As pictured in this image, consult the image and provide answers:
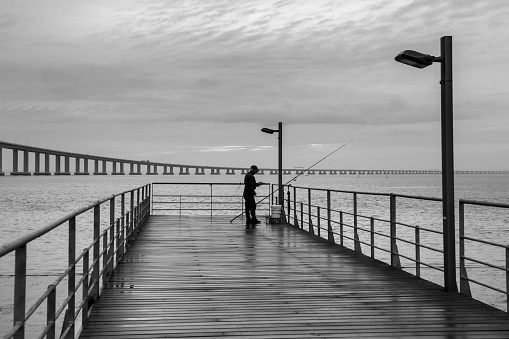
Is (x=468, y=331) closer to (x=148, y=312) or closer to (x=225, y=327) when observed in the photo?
(x=225, y=327)

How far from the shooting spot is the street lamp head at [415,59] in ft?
25.5

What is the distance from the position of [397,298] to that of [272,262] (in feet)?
11.1

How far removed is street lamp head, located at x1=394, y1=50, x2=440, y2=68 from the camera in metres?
7.77

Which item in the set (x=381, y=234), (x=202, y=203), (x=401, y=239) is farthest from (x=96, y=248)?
(x=202, y=203)

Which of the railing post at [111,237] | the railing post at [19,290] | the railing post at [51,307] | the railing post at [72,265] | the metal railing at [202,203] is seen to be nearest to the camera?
the railing post at [19,290]

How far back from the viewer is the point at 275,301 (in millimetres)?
6973

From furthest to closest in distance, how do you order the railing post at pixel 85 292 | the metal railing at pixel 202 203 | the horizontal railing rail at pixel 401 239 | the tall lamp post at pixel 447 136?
the metal railing at pixel 202 203
the tall lamp post at pixel 447 136
the horizontal railing rail at pixel 401 239
the railing post at pixel 85 292

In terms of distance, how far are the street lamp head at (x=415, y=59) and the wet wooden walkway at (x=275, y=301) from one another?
268 cm

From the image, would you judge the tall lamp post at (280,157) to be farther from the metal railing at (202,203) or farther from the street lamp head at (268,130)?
the metal railing at (202,203)

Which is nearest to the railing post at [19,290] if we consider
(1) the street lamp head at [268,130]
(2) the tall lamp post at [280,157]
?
(2) the tall lamp post at [280,157]

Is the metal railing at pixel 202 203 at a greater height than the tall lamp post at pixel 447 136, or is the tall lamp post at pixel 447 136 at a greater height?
the tall lamp post at pixel 447 136

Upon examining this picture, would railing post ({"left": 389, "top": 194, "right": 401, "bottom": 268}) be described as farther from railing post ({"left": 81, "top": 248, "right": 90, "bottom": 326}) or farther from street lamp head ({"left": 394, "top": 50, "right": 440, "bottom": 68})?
railing post ({"left": 81, "top": 248, "right": 90, "bottom": 326})

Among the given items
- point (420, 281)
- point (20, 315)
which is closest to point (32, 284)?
point (420, 281)

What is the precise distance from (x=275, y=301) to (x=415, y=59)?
3324 mm
